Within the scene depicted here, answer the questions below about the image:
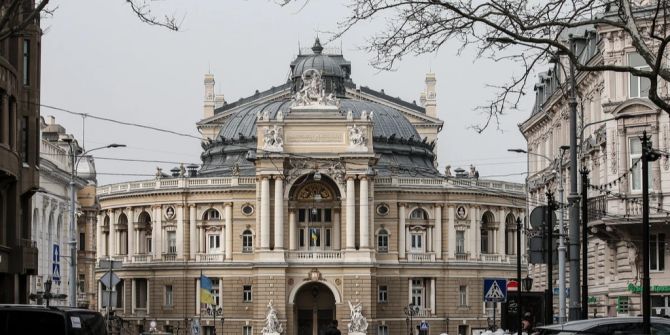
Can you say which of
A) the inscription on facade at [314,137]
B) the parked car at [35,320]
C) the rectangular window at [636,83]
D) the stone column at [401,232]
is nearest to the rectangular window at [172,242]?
the inscription on facade at [314,137]

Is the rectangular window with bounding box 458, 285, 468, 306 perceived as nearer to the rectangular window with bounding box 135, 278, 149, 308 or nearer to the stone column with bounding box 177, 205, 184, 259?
the stone column with bounding box 177, 205, 184, 259

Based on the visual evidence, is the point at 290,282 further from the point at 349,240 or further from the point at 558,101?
the point at 558,101

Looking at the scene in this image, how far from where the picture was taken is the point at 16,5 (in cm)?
3212

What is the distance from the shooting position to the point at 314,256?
12356 cm

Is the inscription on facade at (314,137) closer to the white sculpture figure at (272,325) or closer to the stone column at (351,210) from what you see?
the stone column at (351,210)

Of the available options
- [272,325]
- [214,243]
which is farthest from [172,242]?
[272,325]

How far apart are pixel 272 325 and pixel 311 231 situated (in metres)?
9.40

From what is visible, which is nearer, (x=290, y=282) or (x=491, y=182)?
(x=290, y=282)

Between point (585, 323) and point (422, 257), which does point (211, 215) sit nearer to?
point (422, 257)

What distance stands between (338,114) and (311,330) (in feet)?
53.2

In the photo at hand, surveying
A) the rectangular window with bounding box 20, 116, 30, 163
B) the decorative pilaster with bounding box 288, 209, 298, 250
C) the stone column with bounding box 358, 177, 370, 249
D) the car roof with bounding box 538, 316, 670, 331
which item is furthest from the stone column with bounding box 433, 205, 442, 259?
the car roof with bounding box 538, 316, 670, 331

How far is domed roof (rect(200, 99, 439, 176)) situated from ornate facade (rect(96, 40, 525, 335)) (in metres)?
0.17

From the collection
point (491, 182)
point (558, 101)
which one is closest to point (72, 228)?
point (558, 101)

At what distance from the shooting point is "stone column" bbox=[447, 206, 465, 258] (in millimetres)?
128125
